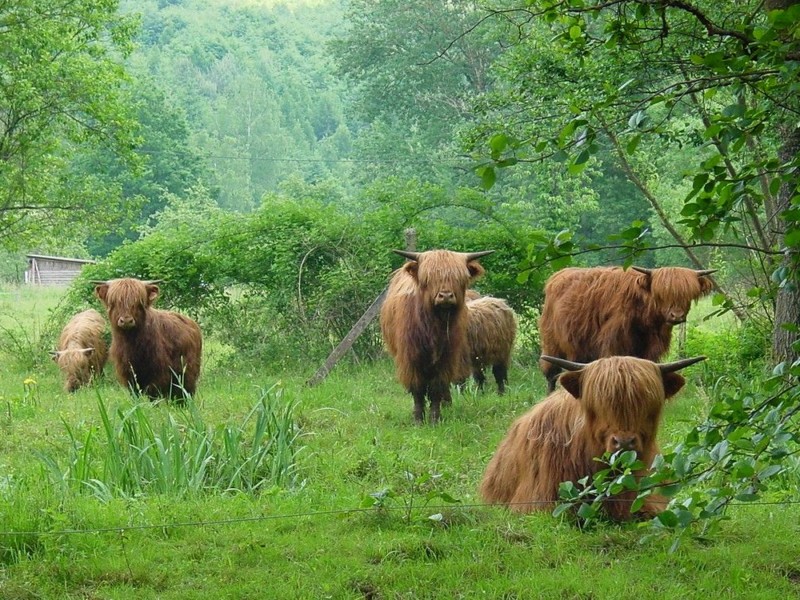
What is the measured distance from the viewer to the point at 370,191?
1725cm

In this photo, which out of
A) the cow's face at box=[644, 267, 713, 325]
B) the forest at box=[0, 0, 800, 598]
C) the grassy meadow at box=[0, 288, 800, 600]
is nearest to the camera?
the forest at box=[0, 0, 800, 598]

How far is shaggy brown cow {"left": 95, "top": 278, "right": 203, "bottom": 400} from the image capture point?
39.0 feet

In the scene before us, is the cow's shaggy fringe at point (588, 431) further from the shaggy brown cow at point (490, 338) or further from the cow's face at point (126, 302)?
the shaggy brown cow at point (490, 338)

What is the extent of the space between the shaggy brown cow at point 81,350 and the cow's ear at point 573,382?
965 centimetres

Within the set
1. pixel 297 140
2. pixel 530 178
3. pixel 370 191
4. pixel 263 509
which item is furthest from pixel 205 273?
pixel 297 140

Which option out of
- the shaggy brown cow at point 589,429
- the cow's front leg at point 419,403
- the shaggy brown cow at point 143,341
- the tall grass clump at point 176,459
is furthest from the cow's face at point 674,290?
the shaggy brown cow at point 143,341

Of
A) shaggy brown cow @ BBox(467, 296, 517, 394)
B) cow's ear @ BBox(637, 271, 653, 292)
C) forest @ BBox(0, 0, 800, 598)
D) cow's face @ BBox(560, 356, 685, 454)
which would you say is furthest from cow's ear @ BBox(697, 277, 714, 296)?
cow's face @ BBox(560, 356, 685, 454)

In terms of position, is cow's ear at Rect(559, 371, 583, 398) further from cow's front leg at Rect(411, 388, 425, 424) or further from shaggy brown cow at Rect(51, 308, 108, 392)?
shaggy brown cow at Rect(51, 308, 108, 392)

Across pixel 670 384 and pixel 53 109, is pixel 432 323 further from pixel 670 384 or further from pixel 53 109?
pixel 53 109

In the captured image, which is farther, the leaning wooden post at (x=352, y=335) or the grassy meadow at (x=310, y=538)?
the leaning wooden post at (x=352, y=335)

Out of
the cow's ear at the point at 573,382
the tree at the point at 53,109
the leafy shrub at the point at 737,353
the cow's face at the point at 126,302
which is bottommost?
the leafy shrub at the point at 737,353

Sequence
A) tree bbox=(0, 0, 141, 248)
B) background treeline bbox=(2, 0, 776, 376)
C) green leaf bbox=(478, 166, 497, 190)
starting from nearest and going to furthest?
green leaf bbox=(478, 166, 497, 190) → background treeline bbox=(2, 0, 776, 376) → tree bbox=(0, 0, 141, 248)

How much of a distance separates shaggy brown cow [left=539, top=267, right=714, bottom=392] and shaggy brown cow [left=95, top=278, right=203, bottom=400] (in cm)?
437

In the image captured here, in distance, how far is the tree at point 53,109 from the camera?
2075cm
